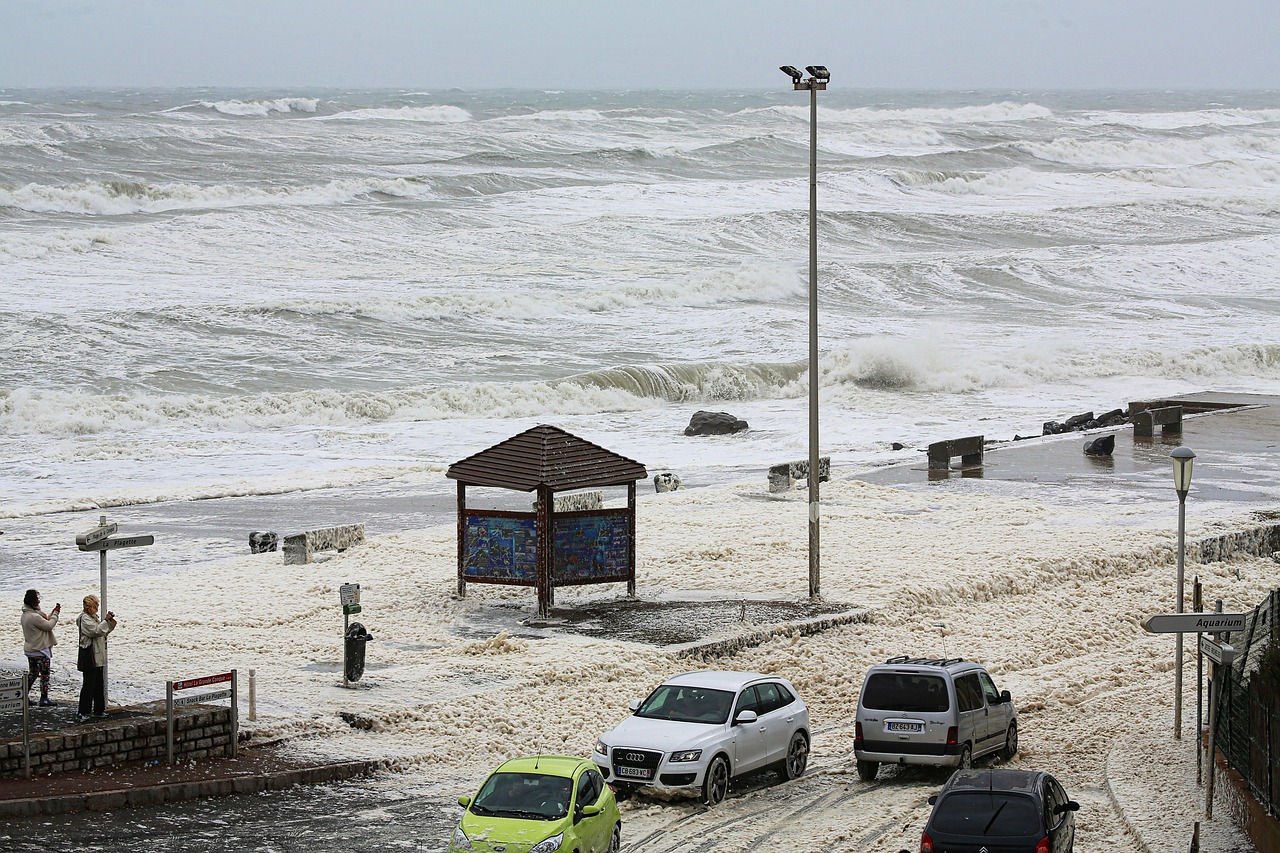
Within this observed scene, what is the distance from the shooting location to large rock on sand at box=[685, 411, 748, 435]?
43.2 meters

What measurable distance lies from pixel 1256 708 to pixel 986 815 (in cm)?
242

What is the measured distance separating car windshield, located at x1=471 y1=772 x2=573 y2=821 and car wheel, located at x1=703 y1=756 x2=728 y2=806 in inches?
88.6

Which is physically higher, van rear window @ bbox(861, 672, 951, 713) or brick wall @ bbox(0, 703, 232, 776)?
van rear window @ bbox(861, 672, 951, 713)

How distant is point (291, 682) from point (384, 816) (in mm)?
4573

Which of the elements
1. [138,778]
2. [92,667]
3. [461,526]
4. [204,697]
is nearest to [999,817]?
[138,778]

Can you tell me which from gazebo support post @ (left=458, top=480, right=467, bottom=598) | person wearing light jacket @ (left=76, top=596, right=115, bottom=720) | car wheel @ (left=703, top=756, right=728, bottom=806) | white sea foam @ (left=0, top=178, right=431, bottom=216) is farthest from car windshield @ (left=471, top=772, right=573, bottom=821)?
white sea foam @ (left=0, top=178, right=431, bottom=216)

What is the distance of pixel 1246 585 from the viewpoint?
23516mm

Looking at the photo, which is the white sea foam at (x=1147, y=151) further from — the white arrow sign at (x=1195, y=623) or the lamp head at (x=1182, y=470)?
the white arrow sign at (x=1195, y=623)

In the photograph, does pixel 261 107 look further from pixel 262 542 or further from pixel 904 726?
pixel 904 726

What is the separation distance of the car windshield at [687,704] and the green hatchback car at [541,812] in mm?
2139

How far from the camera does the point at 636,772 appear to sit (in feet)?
45.5

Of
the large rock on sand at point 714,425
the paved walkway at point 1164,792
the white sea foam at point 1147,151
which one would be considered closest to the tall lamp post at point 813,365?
the paved walkway at point 1164,792

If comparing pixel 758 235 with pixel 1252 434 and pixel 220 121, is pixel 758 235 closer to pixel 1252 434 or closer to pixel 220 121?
pixel 1252 434

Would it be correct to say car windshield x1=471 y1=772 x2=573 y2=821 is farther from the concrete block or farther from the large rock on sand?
the large rock on sand
